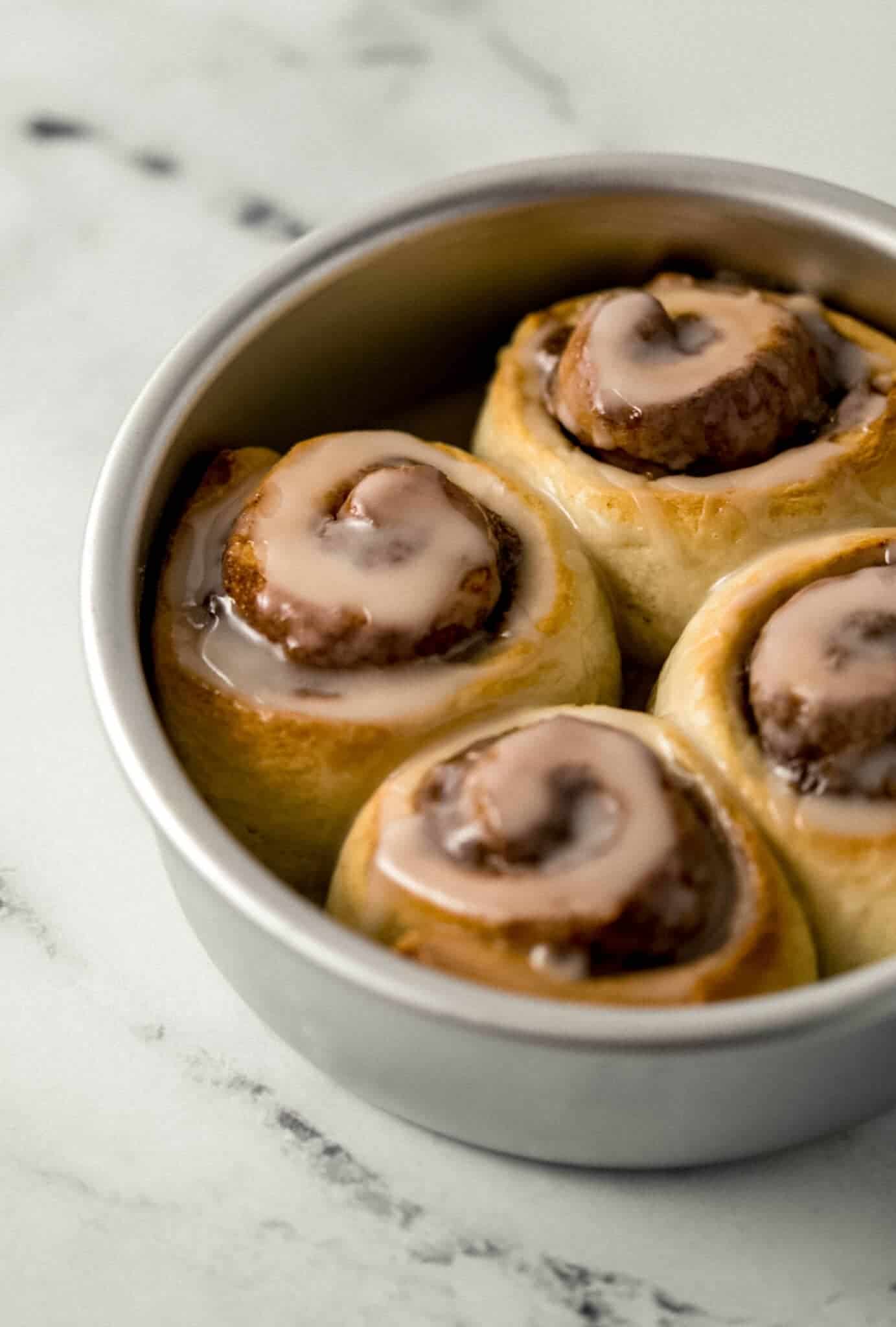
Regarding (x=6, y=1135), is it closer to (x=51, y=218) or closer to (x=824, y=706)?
(x=824, y=706)

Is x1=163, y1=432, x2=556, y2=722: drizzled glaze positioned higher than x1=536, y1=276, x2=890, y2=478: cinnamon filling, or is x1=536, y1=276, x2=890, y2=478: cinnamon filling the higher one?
x1=536, y1=276, x2=890, y2=478: cinnamon filling

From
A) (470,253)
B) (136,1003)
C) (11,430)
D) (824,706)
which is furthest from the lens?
(11,430)

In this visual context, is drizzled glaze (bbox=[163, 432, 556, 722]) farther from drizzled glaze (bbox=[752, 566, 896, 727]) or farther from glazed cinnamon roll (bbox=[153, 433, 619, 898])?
drizzled glaze (bbox=[752, 566, 896, 727])

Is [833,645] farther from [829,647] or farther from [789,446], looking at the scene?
[789,446]

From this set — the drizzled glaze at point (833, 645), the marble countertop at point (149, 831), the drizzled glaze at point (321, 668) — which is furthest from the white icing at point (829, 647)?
the marble countertop at point (149, 831)

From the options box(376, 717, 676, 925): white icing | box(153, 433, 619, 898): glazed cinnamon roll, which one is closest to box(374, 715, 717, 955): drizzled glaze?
box(376, 717, 676, 925): white icing

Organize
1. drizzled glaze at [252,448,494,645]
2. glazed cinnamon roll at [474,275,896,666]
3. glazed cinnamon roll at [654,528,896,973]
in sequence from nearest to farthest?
glazed cinnamon roll at [654,528,896,973], drizzled glaze at [252,448,494,645], glazed cinnamon roll at [474,275,896,666]

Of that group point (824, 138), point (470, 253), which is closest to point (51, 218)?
point (470, 253)

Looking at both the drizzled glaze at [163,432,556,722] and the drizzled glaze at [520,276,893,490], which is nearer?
the drizzled glaze at [163,432,556,722]

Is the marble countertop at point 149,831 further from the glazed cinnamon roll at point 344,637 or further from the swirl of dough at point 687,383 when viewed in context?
the swirl of dough at point 687,383
